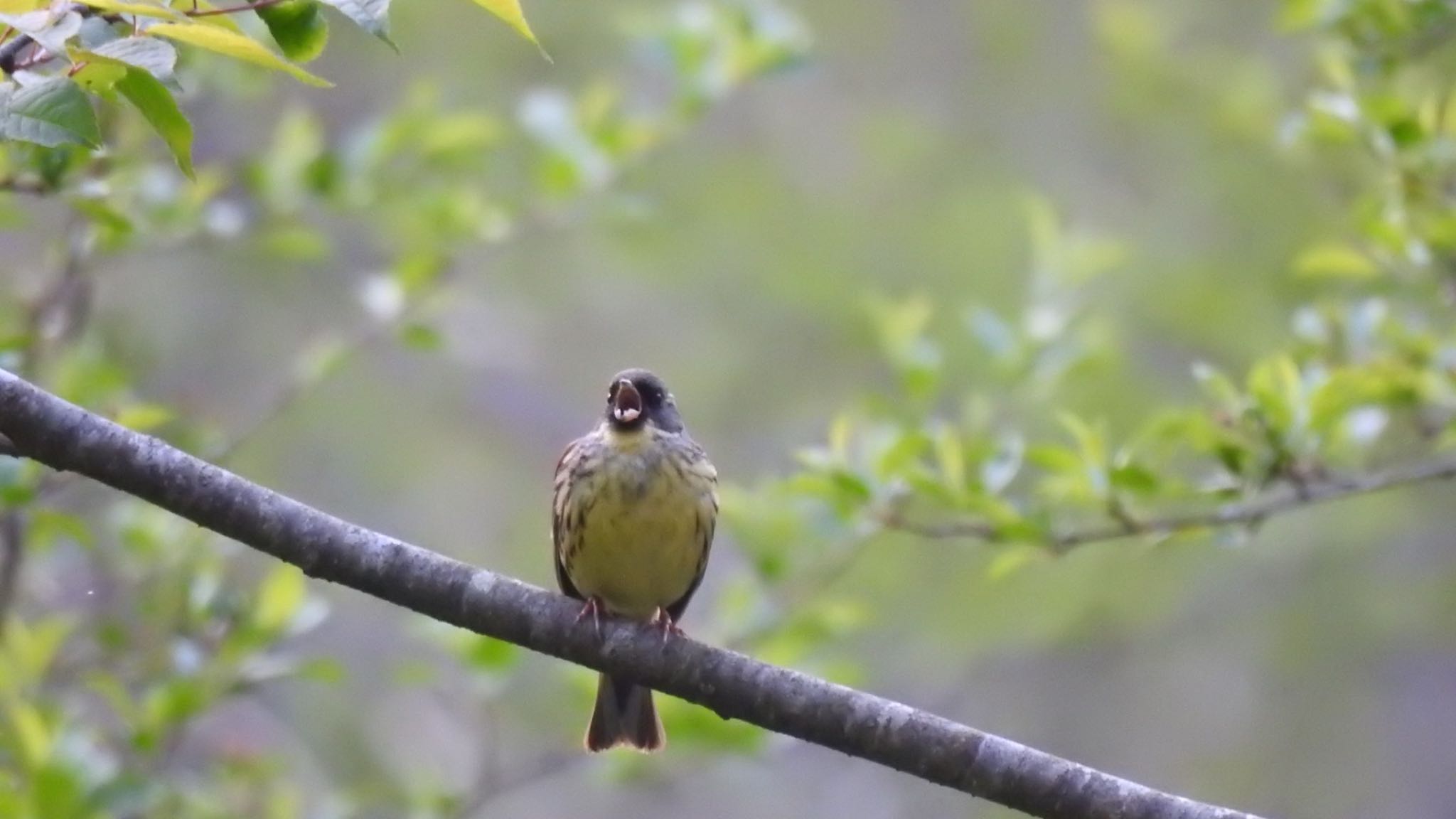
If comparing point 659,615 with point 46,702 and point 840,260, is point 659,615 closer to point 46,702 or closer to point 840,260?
point 46,702

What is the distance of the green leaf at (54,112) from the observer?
2066 millimetres

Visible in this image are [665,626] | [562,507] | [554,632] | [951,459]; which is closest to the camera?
[554,632]

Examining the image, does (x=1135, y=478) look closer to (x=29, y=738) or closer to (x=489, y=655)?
(x=489, y=655)

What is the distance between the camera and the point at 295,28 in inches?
92.7

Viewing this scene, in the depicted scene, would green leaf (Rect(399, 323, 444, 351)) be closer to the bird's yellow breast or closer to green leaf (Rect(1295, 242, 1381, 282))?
the bird's yellow breast

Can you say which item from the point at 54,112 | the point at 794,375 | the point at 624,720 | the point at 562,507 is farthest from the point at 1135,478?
the point at 794,375

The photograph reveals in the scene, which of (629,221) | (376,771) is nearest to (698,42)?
(629,221)

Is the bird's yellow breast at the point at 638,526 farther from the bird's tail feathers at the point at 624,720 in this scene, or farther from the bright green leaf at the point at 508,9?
the bright green leaf at the point at 508,9

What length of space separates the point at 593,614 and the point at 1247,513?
1.63 metres

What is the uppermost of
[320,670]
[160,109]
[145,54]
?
[145,54]

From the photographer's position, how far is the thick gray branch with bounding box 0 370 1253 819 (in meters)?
2.65

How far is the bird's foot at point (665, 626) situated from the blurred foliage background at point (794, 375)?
553 millimetres

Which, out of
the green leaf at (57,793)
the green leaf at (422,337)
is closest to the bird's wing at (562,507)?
the green leaf at (422,337)

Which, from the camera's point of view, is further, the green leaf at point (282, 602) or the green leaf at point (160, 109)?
the green leaf at point (282, 602)
